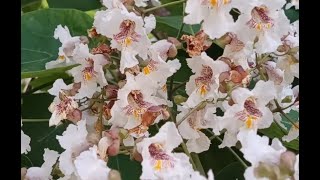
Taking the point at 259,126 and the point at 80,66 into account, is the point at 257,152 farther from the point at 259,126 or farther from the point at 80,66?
the point at 80,66

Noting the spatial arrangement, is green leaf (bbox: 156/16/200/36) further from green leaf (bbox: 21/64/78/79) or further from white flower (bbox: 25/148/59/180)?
white flower (bbox: 25/148/59/180)

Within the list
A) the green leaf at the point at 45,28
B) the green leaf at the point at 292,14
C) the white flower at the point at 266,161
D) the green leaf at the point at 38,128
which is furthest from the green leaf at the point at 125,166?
the green leaf at the point at 292,14

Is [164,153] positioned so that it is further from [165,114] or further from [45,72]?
[45,72]

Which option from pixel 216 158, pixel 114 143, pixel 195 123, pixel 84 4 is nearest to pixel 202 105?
pixel 195 123
